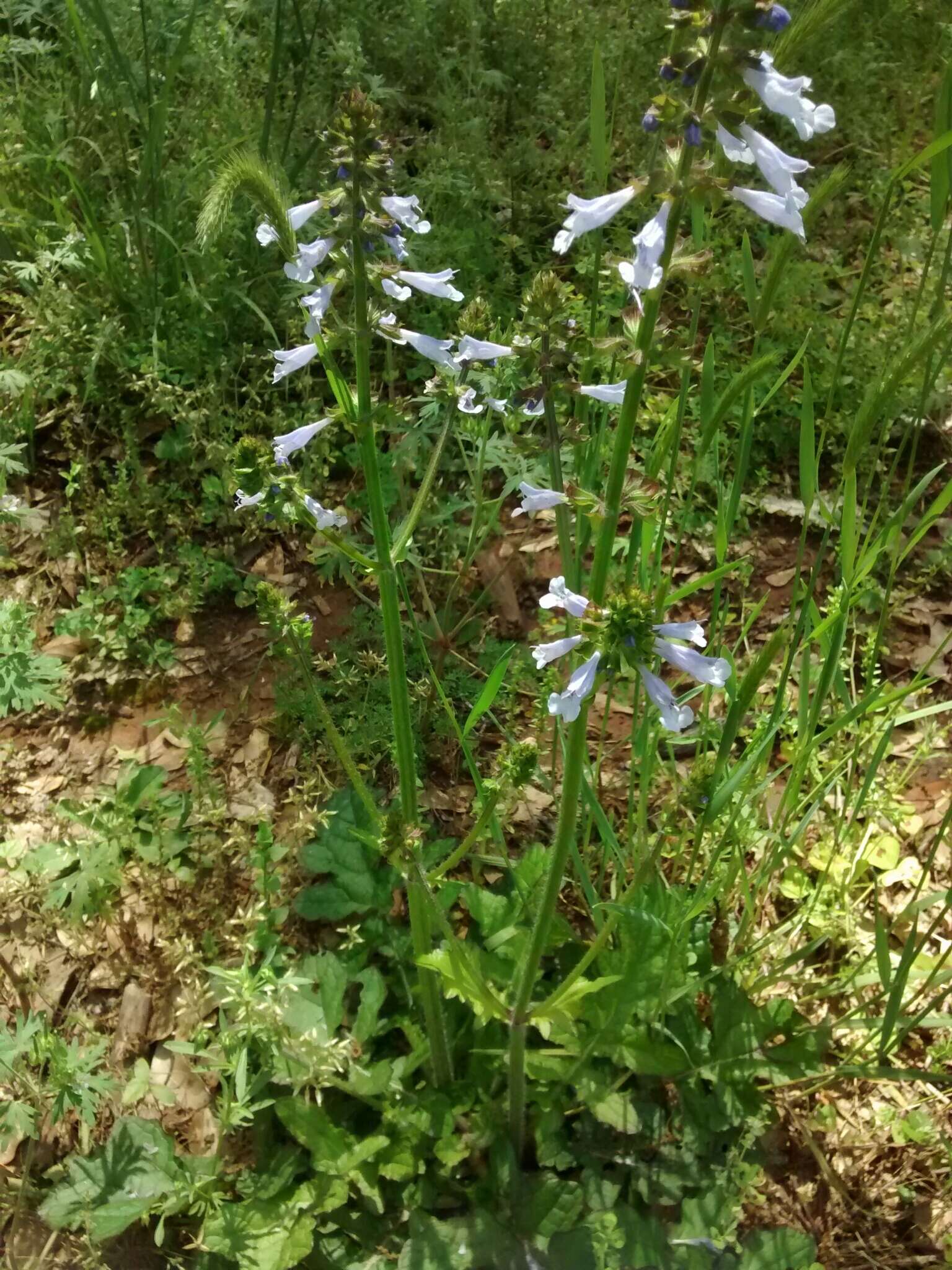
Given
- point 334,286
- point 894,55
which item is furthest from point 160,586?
point 894,55

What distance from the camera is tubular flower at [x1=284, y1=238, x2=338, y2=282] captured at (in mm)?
1410

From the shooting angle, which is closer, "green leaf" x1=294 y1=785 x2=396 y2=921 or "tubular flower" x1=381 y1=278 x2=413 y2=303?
"tubular flower" x1=381 y1=278 x2=413 y2=303

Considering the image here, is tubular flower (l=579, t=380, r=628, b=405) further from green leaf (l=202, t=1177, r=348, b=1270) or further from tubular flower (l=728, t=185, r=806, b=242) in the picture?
green leaf (l=202, t=1177, r=348, b=1270)

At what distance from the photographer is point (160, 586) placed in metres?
3.12

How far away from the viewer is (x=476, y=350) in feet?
5.26

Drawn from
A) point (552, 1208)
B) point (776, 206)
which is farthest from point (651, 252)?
point (552, 1208)

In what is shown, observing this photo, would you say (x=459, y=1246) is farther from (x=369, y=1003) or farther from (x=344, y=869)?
(x=344, y=869)

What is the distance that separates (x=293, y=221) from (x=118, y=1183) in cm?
202

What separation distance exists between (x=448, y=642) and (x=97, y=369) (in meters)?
1.72

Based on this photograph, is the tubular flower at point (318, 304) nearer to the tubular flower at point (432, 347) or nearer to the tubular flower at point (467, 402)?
the tubular flower at point (432, 347)

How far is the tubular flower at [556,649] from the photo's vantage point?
1.36m

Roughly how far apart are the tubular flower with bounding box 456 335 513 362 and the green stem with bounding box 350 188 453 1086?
0.54ft

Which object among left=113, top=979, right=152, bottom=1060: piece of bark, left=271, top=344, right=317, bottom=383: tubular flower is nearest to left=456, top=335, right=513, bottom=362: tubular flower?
left=271, top=344, right=317, bottom=383: tubular flower

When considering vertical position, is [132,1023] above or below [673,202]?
below
